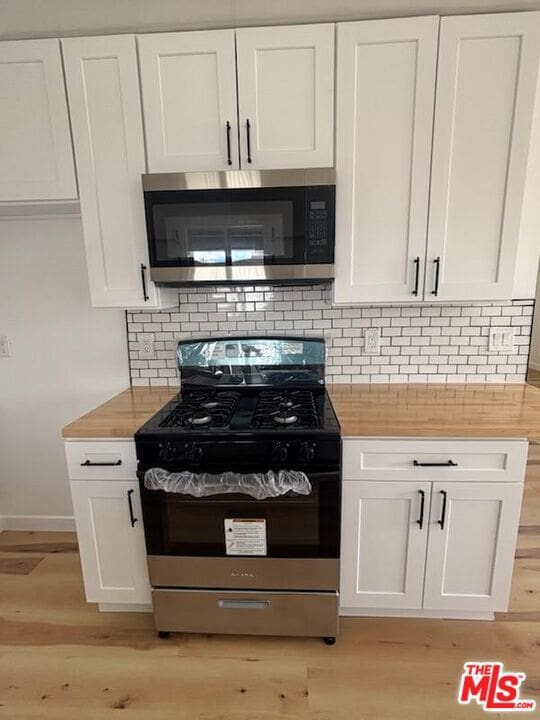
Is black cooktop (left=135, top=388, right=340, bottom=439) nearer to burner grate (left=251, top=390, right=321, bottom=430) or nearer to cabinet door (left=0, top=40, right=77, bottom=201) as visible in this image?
burner grate (left=251, top=390, right=321, bottom=430)

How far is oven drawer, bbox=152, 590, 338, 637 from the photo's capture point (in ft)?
5.07

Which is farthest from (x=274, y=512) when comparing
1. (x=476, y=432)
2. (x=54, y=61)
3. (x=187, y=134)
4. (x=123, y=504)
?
(x=54, y=61)

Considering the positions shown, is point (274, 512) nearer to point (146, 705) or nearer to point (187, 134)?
point (146, 705)

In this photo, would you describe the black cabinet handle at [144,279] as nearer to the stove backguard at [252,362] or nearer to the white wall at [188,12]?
the stove backguard at [252,362]

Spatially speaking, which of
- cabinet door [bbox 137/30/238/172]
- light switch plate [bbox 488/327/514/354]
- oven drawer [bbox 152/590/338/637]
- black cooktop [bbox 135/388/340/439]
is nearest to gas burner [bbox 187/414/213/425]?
black cooktop [bbox 135/388/340/439]

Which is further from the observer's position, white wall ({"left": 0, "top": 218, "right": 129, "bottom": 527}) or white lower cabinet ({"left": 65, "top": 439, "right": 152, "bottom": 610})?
white wall ({"left": 0, "top": 218, "right": 129, "bottom": 527})

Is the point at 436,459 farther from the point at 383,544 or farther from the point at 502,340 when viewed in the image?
the point at 502,340

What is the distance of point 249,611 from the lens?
157 centimetres

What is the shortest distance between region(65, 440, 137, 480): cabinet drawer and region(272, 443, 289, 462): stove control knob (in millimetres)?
574

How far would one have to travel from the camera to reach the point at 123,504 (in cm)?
159

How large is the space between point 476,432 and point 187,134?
164 centimetres

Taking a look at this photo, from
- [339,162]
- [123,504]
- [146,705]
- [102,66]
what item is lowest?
[146,705]

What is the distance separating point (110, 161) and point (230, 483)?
1416 mm

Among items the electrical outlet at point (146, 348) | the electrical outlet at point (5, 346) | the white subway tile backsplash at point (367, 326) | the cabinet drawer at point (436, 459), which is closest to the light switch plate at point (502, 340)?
the white subway tile backsplash at point (367, 326)
